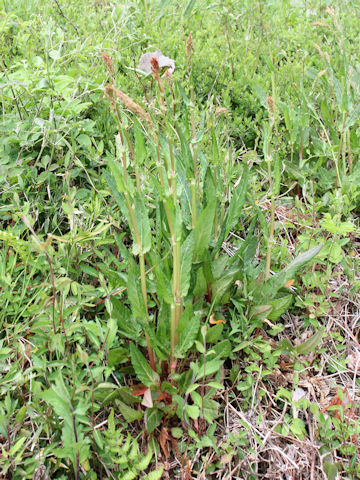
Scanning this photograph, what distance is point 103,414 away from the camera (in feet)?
5.82

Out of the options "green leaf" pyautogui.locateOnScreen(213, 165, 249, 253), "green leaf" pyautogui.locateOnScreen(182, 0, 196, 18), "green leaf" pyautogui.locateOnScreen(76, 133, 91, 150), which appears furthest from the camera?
"green leaf" pyautogui.locateOnScreen(182, 0, 196, 18)

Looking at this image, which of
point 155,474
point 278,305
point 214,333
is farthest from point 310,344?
point 155,474

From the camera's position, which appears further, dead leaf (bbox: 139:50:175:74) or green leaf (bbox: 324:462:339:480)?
dead leaf (bbox: 139:50:175:74)

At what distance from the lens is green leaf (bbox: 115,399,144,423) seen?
1.68m

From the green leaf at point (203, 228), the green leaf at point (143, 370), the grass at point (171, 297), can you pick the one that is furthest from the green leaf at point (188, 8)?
the green leaf at point (143, 370)

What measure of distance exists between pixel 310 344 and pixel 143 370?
2.47 feet

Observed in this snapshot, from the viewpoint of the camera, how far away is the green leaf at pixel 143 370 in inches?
66.4

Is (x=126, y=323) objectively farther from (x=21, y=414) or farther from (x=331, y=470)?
(x=331, y=470)

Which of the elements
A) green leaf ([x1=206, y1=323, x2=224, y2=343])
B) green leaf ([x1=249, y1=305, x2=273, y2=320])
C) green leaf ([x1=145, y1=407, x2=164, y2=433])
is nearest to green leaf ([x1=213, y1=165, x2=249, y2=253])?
green leaf ([x1=249, y1=305, x2=273, y2=320])

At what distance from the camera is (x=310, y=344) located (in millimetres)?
1975

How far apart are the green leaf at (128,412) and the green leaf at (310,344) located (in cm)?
74

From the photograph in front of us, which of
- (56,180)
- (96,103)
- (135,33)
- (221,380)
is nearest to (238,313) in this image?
(221,380)

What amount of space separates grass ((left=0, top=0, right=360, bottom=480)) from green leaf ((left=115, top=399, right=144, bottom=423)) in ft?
0.05

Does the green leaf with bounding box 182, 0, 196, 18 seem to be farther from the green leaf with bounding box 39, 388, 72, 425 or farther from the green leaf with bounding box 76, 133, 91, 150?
the green leaf with bounding box 39, 388, 72, 425
